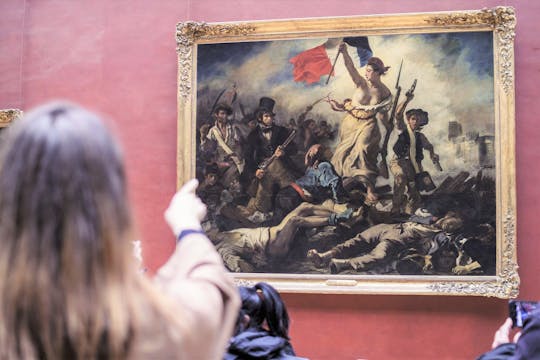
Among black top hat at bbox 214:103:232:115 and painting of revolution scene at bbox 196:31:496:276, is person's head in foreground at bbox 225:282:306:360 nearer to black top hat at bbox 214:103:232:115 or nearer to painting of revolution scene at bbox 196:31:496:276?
painting of revolution scene at bbox 196:31:496:276

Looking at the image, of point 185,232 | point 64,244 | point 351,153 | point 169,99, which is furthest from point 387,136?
point 64,244

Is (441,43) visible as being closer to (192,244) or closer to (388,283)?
(388,283)

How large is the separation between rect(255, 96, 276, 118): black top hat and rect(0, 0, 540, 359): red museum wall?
102 centimetres

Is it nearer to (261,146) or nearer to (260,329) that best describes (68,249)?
(260,329)

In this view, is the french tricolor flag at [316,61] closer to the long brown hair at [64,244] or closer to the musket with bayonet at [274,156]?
the musket with bayonet at [274,156]

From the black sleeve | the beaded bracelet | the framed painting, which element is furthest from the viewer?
the framed painting

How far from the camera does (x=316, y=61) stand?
23.1 ft

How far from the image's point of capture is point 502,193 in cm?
651

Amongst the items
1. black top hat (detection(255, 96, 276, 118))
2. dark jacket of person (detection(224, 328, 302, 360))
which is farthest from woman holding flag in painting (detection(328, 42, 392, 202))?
dark jacket of person (detection(224, 328, 302, 360))

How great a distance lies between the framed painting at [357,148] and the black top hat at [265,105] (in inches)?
0.5

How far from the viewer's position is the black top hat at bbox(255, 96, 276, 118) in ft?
23.3

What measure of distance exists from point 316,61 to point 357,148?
1.10 metres

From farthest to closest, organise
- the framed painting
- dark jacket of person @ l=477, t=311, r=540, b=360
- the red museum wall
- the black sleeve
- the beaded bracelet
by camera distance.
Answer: the red museum wall < the framed painting < the black sleeve < dark jacket of person @ l=477, t=311, r=540, b=360 < the beaded bracelet

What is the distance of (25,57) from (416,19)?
15.6 ft
